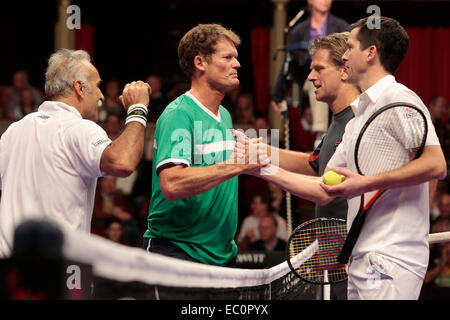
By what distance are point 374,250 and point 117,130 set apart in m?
6.73

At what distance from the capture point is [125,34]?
13.7m

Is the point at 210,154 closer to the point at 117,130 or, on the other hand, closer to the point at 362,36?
the point at 362,36

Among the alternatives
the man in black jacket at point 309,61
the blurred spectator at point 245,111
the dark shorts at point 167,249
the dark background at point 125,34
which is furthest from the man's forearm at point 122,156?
the dark background at point 125,34

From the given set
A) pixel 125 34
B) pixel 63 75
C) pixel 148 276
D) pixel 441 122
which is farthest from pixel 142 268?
pixel 125 34

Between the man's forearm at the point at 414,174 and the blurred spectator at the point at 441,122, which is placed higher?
the blurred spectator at the point at 441,122

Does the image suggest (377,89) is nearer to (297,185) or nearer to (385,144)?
(385,144)

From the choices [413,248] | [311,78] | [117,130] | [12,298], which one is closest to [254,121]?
[117,130]

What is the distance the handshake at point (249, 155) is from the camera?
302 cm

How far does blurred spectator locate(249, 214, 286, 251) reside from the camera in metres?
7.38

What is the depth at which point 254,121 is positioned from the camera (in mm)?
10469

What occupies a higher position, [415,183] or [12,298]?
[415,183]

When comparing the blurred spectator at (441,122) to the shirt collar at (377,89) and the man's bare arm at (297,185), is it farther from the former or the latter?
the shirt collar at (377,89)

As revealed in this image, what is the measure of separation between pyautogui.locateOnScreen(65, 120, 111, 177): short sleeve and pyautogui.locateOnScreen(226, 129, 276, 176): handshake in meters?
0.55

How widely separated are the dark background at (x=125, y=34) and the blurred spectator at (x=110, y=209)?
5572mm
